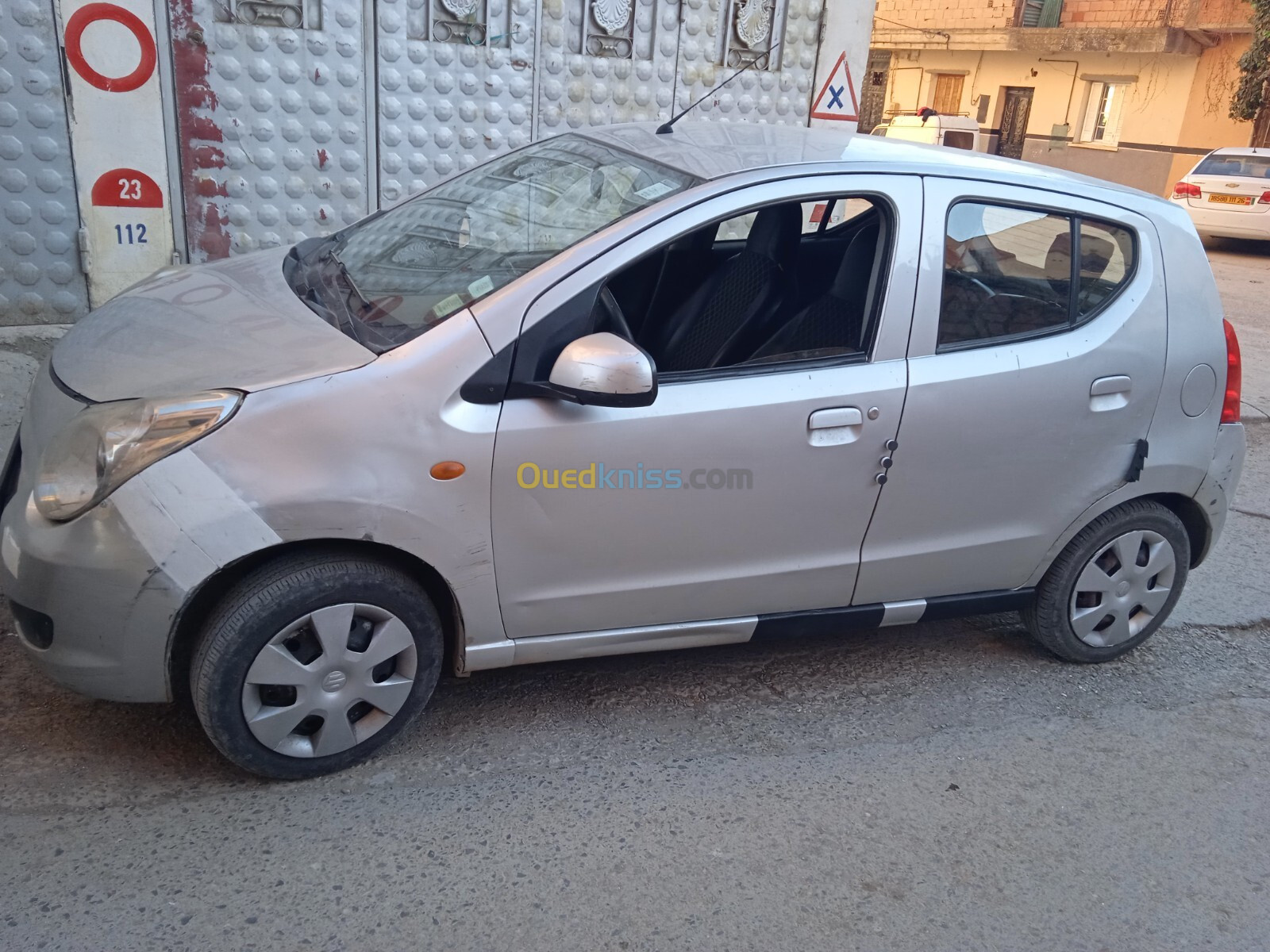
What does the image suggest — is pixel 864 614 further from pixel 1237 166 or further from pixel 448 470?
pixel 1237 166

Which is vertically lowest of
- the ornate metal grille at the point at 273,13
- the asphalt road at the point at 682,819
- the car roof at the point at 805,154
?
the asphalt road at the point at 682,819

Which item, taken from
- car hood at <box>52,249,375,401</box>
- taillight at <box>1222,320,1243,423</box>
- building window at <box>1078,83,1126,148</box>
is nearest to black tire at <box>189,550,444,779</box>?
car hood at <box>52,249,375,401</box>

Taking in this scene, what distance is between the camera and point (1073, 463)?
142 inches

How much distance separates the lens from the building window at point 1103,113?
24.7 m

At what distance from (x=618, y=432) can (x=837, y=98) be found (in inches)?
270

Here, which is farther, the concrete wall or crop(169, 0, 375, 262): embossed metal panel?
the concrete wall

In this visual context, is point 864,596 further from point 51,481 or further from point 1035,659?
point 51,481

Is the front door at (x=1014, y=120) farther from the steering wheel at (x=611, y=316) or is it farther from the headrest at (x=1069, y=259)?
the steering wheel at (x=611, y=316)

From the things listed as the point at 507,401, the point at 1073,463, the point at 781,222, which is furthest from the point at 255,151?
the point at 1073,463

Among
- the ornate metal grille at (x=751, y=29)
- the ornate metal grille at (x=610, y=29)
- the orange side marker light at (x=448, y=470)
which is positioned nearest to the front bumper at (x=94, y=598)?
the orange side marker light at (x=448, y=470)

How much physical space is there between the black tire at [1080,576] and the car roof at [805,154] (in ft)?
3.69

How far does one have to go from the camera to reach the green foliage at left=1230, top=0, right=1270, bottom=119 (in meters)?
20.9

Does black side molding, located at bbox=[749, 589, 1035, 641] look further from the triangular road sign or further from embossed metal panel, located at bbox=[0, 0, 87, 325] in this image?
the triangular road sign

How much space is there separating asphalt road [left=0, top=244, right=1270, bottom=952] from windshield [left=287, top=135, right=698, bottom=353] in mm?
1251
